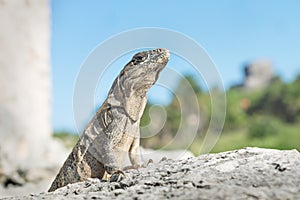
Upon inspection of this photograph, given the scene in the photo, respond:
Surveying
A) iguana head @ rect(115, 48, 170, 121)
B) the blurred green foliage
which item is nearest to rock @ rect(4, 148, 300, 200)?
iguana head @ rect(115, 48, 170, 121)

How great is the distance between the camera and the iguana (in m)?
3.13

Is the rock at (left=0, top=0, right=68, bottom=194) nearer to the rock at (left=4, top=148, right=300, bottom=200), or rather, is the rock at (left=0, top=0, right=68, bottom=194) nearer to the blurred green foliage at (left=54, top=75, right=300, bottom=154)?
the rock at (left=4, top=148, right=300, bottom=200)

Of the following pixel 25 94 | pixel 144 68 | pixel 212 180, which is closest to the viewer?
pixel 212 180

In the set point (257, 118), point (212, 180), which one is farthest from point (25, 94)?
point (257, 118)

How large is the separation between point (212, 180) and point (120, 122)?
90 centimetres

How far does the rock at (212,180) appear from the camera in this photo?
2266mm

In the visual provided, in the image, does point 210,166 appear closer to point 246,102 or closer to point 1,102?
point 1,102

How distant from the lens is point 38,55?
895 cm

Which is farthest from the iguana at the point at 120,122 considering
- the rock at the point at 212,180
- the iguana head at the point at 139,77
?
the rock at the point at 212,180

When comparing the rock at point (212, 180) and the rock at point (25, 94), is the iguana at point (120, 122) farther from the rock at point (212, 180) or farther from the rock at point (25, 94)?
the rock at point (25, 94)

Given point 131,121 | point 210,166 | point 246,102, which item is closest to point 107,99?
point 131,121

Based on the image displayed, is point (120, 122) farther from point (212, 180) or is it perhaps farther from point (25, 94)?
point (25, 94)

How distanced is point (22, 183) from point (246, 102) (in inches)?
832

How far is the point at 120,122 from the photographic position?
3.15 meters
